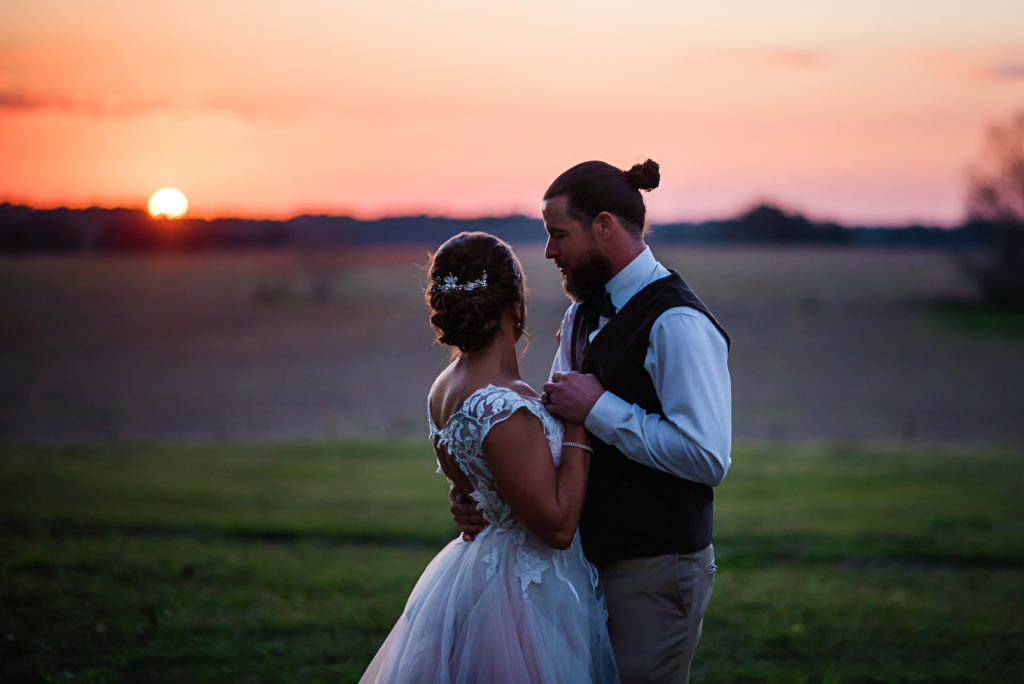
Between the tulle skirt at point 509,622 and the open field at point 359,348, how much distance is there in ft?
56.3

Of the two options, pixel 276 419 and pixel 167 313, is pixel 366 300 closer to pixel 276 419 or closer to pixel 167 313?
pixel 167 313

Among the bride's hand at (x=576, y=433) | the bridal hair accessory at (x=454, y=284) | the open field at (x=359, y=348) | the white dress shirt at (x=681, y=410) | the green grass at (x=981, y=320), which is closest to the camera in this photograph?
the white dress shirt at (x=681, y=410)

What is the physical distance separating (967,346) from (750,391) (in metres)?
16.8

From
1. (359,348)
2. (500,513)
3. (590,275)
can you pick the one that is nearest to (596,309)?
(590,275)

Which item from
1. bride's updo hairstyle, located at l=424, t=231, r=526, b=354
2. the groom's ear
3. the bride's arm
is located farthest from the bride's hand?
the groom's ear

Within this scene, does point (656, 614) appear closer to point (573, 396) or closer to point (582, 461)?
point (582, 461)

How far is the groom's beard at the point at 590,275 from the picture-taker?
358cm

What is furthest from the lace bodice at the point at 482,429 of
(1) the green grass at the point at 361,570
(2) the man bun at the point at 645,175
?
(1) the green grass at the point at 361,570

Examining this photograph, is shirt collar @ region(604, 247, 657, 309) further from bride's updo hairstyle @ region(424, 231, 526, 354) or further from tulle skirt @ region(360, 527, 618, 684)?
tulle skirt @ region(360, 527, 618, 684)

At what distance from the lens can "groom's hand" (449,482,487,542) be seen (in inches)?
144

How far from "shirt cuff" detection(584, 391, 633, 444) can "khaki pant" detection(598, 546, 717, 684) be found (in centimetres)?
51

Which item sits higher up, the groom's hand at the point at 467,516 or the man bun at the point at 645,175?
the man bun at the point at 645,175

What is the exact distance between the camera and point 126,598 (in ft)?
22.3

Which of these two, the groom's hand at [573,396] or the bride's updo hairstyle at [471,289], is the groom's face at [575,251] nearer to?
the bride's updo hairstyle at [471,289]
